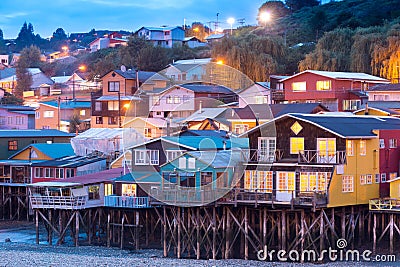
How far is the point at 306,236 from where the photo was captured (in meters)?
36.8

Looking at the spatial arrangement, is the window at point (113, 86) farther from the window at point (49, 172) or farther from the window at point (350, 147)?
the window at point (350, 147)

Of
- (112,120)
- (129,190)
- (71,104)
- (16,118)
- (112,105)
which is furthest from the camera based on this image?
(71,104)

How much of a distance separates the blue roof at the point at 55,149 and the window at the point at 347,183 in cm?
2597

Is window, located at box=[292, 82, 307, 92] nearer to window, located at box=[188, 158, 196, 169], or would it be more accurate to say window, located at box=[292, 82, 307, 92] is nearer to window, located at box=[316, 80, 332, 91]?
window, located at box=[316, 80, 332, 91]

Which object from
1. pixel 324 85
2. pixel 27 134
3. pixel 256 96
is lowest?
pixel 27 134

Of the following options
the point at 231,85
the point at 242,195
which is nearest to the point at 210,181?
the point at 242,195

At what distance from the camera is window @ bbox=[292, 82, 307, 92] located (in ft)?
207

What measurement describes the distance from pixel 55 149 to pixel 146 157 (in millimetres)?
16018

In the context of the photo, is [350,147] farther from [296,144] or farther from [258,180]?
[258,180]

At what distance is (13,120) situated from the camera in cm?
8025

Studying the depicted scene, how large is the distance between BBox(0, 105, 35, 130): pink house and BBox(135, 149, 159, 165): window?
36.8 metres

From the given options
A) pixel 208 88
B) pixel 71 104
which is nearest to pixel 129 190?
pixel 208 88

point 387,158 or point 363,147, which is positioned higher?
point 363,147

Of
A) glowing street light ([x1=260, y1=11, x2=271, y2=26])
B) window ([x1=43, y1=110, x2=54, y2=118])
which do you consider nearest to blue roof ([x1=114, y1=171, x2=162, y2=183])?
window ([x1=43, y1=110, x2=54, y2=118])
